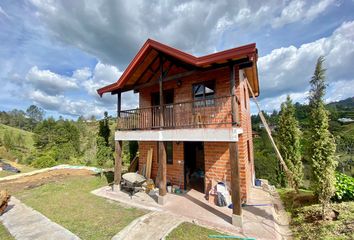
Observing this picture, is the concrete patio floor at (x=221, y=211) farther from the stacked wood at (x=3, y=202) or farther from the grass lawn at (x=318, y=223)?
the stacked wood at (x=3, y=202)

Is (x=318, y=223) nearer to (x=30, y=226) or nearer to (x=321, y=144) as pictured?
(x=321, y=144)

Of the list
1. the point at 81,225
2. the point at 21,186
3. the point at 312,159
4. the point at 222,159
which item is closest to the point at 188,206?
the point at 222,159

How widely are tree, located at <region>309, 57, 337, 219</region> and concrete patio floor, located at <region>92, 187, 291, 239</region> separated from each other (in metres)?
1.69

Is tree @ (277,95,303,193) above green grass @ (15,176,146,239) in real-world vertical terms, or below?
above

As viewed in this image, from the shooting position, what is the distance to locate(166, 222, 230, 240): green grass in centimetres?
513

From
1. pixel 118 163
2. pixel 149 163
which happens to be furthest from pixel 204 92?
pixel 118 163

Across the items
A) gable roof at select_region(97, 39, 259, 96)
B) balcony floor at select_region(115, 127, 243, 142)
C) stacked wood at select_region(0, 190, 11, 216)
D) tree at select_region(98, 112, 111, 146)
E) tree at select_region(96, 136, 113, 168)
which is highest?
gable roof at select_region(97, 39, 259, 96)

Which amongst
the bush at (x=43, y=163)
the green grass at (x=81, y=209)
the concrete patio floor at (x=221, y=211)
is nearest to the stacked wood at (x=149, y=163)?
the concrete patio floor at (x=221, y=211)

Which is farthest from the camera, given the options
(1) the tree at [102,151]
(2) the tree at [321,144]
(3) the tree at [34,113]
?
(3) the tree at [34,113]

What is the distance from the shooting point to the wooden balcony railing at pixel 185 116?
26.7ft

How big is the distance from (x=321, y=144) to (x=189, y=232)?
212 inches

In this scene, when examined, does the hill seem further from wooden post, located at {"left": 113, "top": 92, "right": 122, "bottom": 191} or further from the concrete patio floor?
wooden post, located at {"left": 113, "top": 92, "right": 122, "bottom": 191}

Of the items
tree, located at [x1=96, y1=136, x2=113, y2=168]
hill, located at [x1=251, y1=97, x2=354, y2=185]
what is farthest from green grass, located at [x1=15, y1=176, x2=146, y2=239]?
hill, located at [x1=251, y1=97, x2=354, y2=185]

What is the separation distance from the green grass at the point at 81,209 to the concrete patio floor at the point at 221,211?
74 cm
